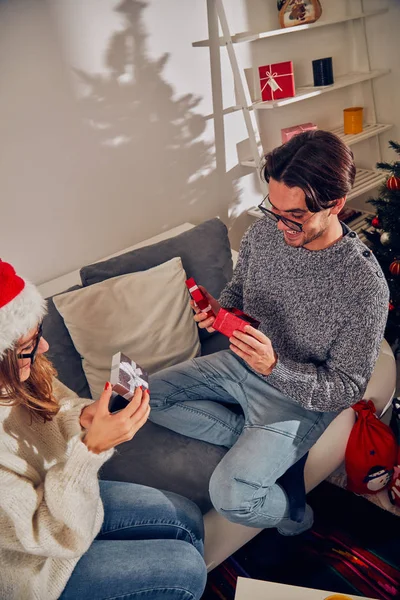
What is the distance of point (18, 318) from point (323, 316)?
0.82 metres

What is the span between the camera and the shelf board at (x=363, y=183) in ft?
8.63

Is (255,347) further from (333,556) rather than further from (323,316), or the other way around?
(333,556)

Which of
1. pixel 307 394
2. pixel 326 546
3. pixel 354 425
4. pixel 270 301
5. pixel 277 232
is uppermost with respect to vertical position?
pixel 277 232

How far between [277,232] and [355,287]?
0.33 metres

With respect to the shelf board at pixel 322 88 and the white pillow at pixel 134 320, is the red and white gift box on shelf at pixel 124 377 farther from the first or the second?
the shelf board at pixel 322 88

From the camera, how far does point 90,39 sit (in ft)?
6.56

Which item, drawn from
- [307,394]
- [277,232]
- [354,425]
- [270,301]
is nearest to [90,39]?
[277,232]

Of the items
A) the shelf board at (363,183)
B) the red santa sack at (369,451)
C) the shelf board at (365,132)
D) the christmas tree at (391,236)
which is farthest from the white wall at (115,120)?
the red santa sack at (369,451)

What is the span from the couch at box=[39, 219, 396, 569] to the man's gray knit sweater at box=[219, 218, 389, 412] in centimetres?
34

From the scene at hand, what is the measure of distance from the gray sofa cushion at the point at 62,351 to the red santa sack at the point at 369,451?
3.25ft

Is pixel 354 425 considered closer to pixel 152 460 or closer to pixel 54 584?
pixel 152 460

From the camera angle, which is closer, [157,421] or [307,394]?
[307,394]

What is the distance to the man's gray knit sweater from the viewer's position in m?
1.34

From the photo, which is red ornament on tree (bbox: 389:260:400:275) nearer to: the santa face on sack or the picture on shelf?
the santa face on sack
